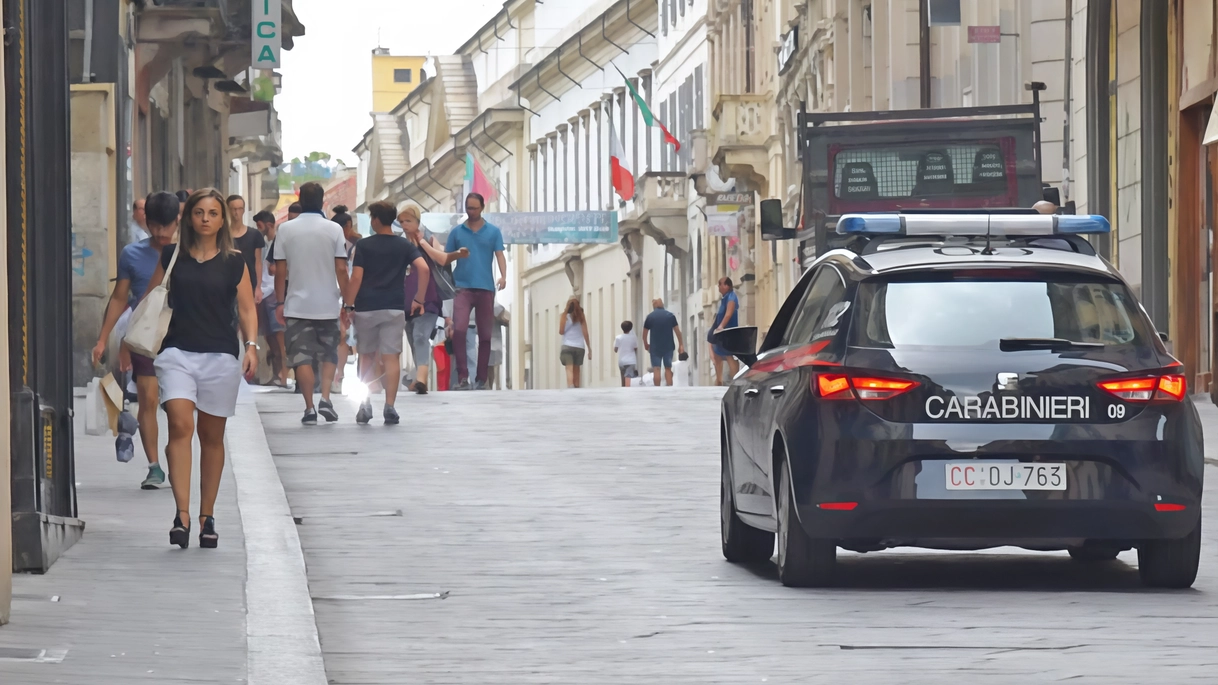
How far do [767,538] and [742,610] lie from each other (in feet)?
6.03

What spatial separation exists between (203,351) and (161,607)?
8.73 ft

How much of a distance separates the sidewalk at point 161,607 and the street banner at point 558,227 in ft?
190

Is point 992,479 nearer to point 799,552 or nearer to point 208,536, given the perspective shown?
point 799,552

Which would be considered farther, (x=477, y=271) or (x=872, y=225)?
(x=477, y=271)

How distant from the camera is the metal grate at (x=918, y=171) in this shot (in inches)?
1018

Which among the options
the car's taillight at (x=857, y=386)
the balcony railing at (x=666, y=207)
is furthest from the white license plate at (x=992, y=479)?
the balcony railing at (x=666, y=207)

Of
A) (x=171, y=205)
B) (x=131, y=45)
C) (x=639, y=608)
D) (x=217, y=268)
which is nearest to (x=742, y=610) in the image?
(x=639, y=608)

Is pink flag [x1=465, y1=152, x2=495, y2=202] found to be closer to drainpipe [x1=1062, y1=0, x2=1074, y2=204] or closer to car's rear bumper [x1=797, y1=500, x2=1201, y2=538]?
drainpipe [x1=1062, y1=0, x2=1074, y2=204]

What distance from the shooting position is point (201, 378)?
1220 cm

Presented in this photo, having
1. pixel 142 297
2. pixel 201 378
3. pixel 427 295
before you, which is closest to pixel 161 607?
pixel 201 378

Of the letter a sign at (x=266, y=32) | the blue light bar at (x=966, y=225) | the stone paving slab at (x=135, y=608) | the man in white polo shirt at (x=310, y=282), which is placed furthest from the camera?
the letter a sign at (x=266, y=32)

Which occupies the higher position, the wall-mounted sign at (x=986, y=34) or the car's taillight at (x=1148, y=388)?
the wall-mounted sign at (x=986, y=34)

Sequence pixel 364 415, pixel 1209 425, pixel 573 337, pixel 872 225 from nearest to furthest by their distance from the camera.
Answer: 1. pixel 872 225
2. pixel 364 415
3. pixel 1209 425
4. pixel 573 337

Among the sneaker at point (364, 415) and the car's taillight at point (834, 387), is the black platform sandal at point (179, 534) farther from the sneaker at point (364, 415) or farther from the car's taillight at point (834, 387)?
the sneaker at point (364, 415)
